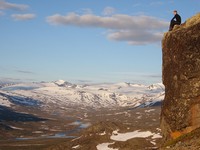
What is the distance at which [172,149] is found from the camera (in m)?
26.4

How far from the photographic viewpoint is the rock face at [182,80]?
3169cm

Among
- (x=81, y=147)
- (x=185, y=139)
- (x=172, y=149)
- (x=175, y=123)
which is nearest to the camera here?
(x=172, y=149)

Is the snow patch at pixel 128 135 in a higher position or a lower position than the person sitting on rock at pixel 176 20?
lower

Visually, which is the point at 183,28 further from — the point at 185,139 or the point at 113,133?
the point at 113,133

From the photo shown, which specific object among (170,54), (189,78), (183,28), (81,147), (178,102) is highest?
(183,28)

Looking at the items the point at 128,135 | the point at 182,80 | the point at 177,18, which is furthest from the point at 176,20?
the point at 128,135

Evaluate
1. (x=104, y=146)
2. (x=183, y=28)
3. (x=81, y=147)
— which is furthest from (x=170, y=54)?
(x=81, y=147)

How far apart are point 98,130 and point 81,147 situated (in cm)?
1865

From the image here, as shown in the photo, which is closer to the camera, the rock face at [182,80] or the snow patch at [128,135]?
the rock face at [182,80]

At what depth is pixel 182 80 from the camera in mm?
32938

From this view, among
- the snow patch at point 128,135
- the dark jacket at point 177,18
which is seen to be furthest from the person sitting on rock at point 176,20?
the snow patch at point 128,135

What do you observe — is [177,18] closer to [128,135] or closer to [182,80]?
[182,80]

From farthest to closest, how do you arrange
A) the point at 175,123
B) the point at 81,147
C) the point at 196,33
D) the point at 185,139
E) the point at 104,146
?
the point at 81,147, the point at 104,146, the point at 175,123, the point at 196,33, the point at 185,139

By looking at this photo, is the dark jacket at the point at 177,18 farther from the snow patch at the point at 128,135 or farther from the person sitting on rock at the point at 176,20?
the snow patch at the point at 128,135
